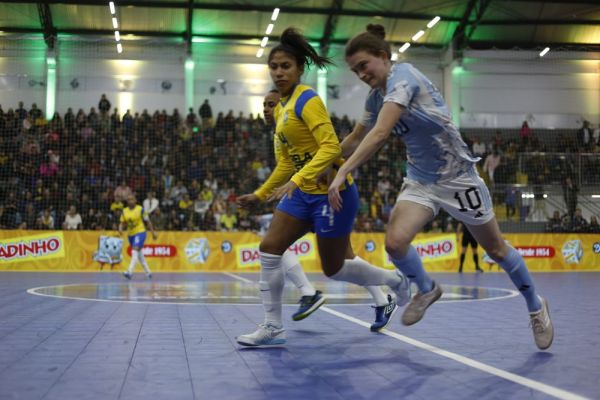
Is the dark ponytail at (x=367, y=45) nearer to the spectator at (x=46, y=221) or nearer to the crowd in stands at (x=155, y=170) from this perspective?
the crowd in stands at (x=155, y=170)

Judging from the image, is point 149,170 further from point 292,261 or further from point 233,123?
point 292,261

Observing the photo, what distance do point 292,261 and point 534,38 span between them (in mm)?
27434

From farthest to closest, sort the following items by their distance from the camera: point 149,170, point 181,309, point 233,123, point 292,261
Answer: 1. point 233,123
2. point 149,170
3. point 181,309
4. point 292,261

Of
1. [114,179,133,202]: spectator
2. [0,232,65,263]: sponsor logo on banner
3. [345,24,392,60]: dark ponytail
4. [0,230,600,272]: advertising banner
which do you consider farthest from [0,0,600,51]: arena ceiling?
[345,24,392,60]: dark ponytail

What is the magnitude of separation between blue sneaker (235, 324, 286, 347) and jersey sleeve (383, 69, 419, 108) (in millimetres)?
1883

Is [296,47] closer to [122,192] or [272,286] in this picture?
[272,286]

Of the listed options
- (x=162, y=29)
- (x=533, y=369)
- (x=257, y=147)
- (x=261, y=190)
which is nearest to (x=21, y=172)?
(x=257, y=147)

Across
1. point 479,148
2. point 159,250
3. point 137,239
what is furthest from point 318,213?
point 479,148

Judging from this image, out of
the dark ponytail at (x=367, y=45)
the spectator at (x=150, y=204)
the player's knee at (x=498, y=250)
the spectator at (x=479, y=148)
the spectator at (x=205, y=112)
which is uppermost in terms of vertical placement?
the spectator at (x=205, y=112)

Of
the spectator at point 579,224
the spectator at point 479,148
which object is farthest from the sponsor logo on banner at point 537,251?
the spectator at point 479,148

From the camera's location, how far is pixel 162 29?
2945 centimetres

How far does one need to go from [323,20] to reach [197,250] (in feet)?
45.5

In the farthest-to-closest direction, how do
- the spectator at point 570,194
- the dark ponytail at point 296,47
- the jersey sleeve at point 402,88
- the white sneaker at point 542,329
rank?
the spectator at point 570,194
the dark ponytail at point 296,47
the white sneaker at point 542,329
the jersey sleeve at point 402,88

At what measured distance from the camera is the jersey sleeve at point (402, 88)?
450 centimetres
